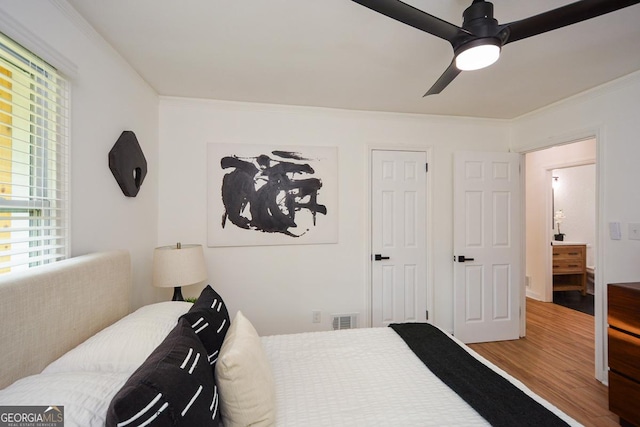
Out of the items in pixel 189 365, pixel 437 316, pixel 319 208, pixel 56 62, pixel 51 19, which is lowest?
pixel 437 316

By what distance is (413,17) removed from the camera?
110 cm

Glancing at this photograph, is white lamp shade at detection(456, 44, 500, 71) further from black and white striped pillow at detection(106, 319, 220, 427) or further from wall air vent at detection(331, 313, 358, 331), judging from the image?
wall air vent at detection(331, 313, 358, 331)

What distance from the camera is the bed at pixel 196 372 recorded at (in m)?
0.78

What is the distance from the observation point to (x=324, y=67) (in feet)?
6.63

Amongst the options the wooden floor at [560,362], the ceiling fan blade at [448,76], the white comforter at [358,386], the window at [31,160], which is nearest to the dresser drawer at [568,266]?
the wooden floor at [560,362]

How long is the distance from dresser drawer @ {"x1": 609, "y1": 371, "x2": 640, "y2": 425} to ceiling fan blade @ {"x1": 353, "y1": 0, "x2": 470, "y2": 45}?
2.45 metres

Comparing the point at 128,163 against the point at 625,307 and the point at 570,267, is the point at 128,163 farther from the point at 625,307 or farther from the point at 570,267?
the point at 570,267

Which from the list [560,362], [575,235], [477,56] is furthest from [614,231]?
[575,235]

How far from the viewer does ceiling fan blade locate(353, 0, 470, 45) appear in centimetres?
→ 101

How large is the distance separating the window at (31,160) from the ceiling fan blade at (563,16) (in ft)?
6.74

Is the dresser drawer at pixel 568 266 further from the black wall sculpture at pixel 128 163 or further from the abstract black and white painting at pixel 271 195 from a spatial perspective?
the black wall sculpture at pixel 128 163

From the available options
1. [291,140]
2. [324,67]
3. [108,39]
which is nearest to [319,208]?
[291,140]

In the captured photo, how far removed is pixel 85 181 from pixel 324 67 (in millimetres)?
1688

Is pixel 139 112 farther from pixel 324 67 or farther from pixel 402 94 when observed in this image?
pixel 402 94
